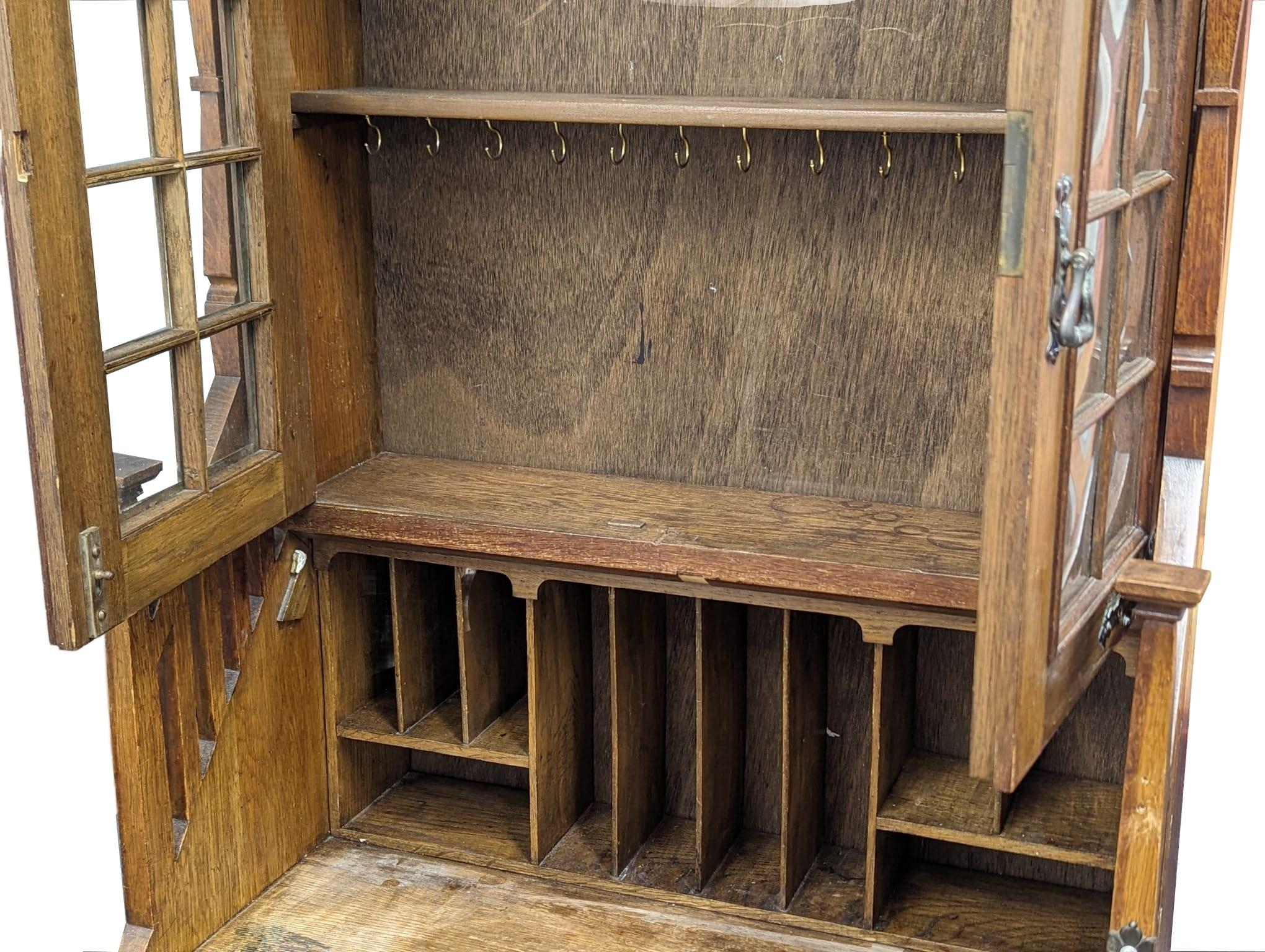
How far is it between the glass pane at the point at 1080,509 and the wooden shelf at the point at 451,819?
46.9 inches

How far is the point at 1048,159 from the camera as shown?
163cm

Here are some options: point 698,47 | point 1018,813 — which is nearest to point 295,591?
point 698,47

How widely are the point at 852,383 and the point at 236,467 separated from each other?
0.98 m

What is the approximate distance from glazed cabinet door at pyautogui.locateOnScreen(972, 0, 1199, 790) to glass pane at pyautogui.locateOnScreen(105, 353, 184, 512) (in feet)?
3.80

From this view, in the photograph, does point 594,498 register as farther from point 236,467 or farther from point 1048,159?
point 1048,159

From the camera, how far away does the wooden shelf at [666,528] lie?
2.35 meters

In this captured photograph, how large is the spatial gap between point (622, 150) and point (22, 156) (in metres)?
1.03

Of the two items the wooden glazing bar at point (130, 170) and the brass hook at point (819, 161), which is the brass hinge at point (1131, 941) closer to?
the brass hook at point (819, 161)

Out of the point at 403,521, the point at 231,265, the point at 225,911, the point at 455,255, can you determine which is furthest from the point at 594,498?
the point at 225,911

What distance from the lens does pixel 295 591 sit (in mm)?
2709

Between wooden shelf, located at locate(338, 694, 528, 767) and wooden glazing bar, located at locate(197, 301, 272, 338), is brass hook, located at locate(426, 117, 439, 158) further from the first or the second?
wooden shelf, located at locate(338, 694, 528, 767)

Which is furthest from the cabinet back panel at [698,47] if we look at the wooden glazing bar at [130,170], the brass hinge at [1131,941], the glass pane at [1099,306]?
the brass hinge at [1131,941]

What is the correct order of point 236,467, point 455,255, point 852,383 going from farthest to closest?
point 455,255
point 852,383
point 236,467

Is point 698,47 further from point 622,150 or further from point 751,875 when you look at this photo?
point 751,875
